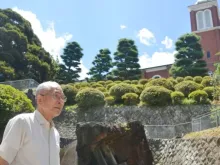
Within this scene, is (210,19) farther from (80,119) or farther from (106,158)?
(106,158)

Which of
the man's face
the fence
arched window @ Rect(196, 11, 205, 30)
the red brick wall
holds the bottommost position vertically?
the fence

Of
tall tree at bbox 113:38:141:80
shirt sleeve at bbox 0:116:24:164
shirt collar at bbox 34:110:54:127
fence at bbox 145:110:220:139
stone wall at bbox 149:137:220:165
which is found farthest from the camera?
tall tree at bbox 113:38:141:80

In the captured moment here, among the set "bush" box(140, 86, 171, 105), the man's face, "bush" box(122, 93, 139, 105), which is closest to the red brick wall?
"bush" box(122, 93, 139, 105)

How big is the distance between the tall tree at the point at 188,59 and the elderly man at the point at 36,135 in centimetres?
2808

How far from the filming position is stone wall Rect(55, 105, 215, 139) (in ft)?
57.8

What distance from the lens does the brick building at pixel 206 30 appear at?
3791 cm

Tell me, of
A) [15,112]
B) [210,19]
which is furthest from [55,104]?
[210,19]

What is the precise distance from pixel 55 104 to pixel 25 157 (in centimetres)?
51

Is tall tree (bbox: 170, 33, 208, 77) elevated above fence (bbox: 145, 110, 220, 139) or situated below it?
above

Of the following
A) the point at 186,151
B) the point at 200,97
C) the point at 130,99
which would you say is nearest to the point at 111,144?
the point at 186,151

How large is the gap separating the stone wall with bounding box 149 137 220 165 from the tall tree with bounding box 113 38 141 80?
1869cm

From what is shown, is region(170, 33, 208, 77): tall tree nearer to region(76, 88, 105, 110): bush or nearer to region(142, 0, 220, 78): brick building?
region(142, 0, 220, 78): brick building

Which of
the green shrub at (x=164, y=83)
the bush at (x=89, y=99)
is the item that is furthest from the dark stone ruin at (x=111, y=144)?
the green shrub at (x=164, y=83)

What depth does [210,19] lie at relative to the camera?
138 ft
